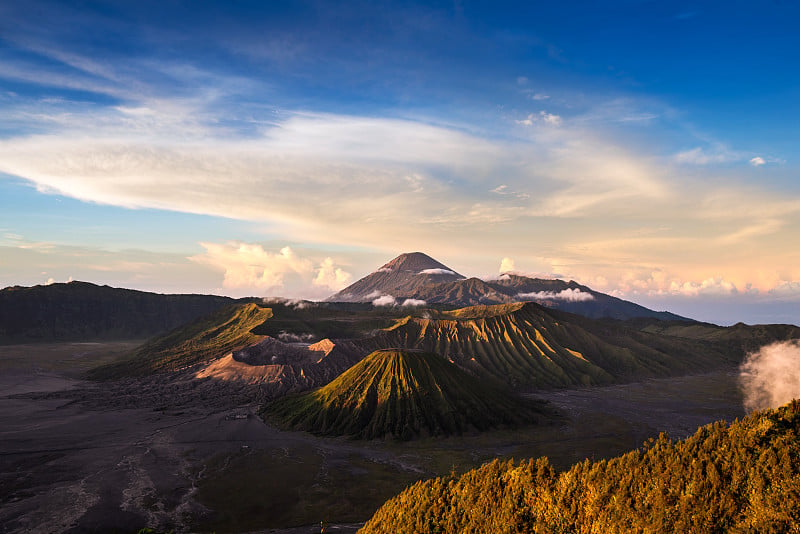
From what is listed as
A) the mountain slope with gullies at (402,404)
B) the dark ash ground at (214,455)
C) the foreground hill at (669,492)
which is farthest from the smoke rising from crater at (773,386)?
the foreground hill at (669,492)

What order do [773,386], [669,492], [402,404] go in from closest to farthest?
[669,492] → [402,404] → [773,386]

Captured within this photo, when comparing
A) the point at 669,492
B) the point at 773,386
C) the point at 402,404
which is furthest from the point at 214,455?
the point at 773,386

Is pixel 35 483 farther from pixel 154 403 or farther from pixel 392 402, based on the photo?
pixel 392 402

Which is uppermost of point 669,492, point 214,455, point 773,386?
point 669,492

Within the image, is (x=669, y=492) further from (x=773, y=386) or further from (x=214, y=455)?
(x=773, y=386)

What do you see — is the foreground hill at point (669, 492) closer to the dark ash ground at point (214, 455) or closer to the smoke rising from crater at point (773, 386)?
the dark ash ground at point (214, 455)

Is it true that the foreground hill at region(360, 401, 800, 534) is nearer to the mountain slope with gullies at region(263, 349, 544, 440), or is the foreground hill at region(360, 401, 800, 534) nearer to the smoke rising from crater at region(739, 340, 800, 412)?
the mountain slope with gullies at region(263, 349, 544, 440)
